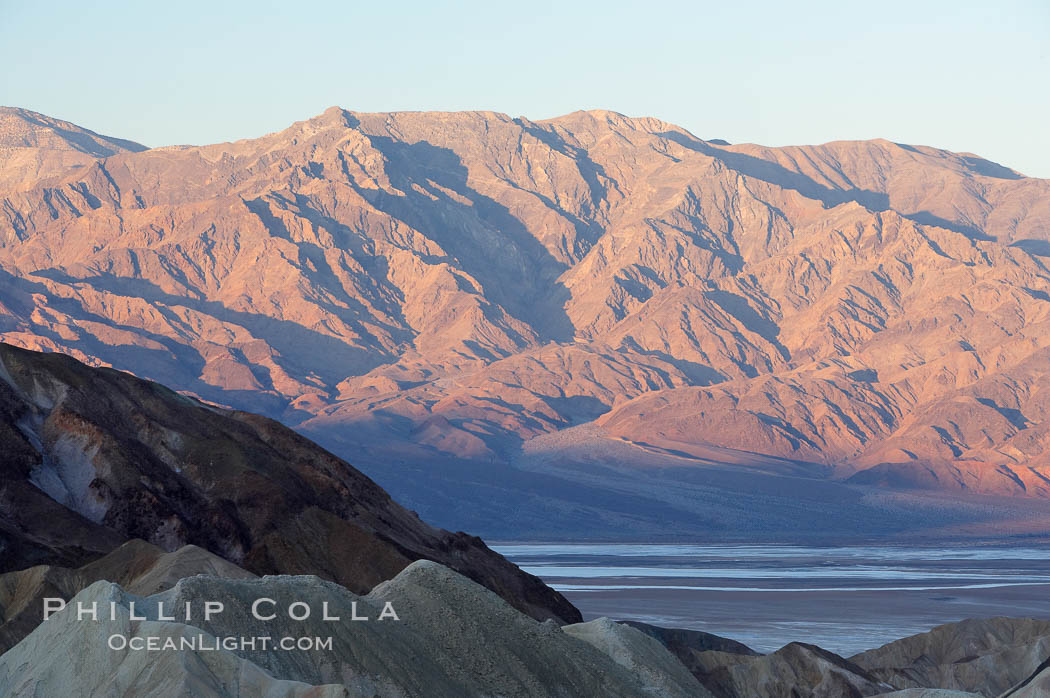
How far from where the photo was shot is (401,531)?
86312 mm

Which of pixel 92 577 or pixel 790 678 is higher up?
pixel 92 577

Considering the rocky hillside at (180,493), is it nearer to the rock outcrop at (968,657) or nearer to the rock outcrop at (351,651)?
the rock outcrop at (968,657)

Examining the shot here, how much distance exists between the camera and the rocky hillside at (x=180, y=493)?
7244cm

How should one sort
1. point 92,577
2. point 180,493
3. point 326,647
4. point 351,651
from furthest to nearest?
point 180,493
point 92,577
point 351,651
point 326,647

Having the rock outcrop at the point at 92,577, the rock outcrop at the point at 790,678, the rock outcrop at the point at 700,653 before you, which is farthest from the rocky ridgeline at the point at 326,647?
the rock outcrop at the point at 790,678

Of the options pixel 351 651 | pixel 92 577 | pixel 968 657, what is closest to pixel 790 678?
pixel 968 657

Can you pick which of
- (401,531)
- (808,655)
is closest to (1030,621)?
(808,655)

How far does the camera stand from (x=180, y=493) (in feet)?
257

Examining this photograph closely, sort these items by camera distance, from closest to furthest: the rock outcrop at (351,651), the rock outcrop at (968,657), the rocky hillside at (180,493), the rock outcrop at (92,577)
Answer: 1. the rock outcrop at (351,651)
2. the rock outcrop at (92,577)
3. the rocky hillside at (180,493)
4. the rock outcrop at (968,657)

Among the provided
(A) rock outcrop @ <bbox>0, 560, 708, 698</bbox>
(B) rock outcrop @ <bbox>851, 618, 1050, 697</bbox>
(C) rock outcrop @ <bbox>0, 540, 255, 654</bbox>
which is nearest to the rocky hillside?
(C) rock outcrop @ <bbox>0, 540, 255, 654</bbox>

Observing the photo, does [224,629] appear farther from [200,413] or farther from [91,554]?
[200,413]

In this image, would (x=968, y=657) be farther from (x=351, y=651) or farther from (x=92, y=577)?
(x=351, y=651)

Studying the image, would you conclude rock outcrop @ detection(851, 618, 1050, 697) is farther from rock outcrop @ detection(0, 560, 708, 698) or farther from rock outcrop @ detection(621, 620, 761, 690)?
rock outcrop @ detection(0, 560, 708, 698)

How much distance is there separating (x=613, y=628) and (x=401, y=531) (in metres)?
30.4
